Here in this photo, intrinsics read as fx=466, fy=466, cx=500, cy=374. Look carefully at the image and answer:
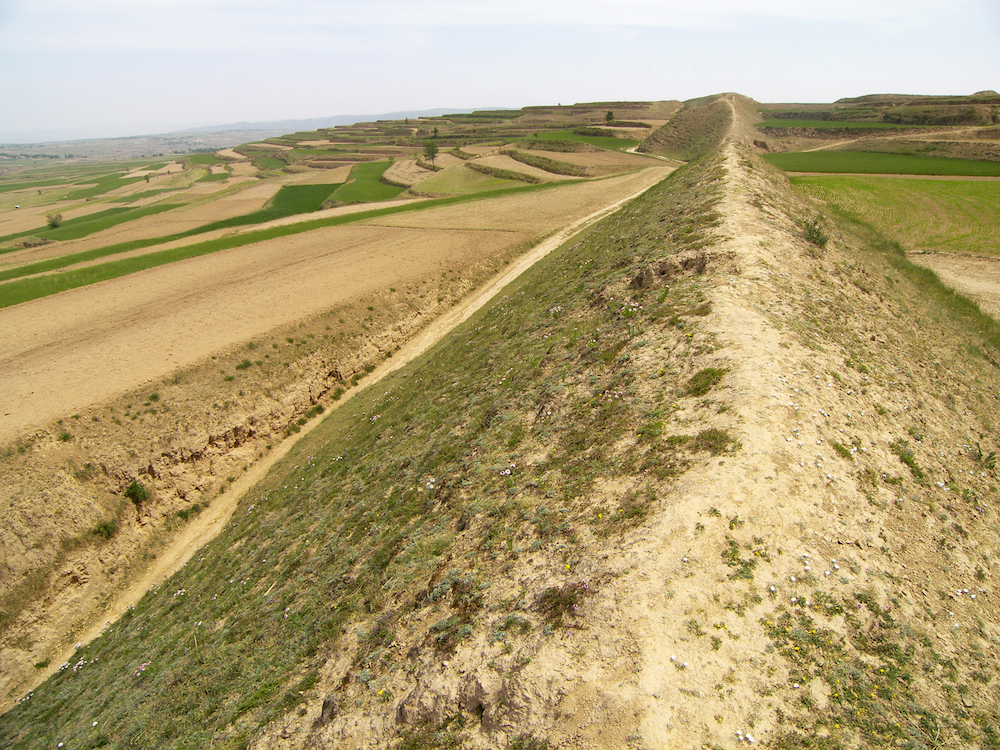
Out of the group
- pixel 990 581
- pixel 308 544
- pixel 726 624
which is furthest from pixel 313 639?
pixel 990 581

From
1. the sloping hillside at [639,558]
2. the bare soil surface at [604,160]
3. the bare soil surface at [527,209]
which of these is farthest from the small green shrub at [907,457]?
the bare soil surface at [604,160]

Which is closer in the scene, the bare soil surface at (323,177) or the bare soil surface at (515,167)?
the bare soil surface at (515,167)

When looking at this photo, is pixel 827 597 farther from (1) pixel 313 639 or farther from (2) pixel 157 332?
(2) pixel 157 332

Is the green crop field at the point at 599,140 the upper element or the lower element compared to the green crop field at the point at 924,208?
upper

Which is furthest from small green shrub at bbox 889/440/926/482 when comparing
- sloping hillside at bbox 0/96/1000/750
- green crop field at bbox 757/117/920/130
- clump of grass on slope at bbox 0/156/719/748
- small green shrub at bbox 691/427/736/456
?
green crop field at bbox 757/117/920/130

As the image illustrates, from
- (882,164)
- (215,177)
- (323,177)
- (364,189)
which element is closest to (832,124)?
(882,164)

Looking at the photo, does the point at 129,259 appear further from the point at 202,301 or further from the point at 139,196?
the point at 139,196

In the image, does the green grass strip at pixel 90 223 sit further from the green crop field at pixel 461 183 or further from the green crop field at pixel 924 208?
the green crop field at pixel 924 208

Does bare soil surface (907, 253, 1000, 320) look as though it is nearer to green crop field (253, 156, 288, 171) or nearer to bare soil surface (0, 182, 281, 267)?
bare soil surface (0, 182, 281, 267)
